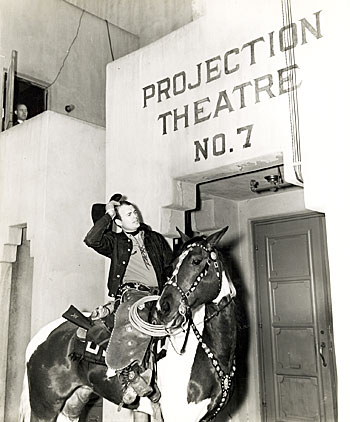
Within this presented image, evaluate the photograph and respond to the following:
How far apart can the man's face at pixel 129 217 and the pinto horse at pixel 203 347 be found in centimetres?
90

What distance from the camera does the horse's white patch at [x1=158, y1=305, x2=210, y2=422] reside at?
391 centimetres

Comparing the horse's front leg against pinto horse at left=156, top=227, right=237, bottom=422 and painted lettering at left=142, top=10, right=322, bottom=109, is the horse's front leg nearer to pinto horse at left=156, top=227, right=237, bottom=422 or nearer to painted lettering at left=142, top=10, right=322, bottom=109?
pinto horse at left=156, top=227, right=237, bottom=422

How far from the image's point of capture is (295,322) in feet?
21.9

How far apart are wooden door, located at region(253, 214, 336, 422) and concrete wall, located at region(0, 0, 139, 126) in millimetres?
3740

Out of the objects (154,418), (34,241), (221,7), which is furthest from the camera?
(34,241)

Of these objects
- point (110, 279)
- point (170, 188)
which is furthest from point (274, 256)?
point (110, 279)

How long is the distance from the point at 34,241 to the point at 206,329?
3.05 metres

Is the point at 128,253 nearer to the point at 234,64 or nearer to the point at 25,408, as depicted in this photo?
the point at 25,408

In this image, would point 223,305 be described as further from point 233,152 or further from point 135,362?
point 233,152

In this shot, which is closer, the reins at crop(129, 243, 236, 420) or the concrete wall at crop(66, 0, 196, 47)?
the reins at crop(129, 243, 236, 420)

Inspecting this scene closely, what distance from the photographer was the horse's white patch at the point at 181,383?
3.91 m

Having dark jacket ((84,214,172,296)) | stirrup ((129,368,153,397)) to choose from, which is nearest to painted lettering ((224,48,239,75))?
dark jacket ((84,214,172,296))

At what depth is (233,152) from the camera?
16.4 feet

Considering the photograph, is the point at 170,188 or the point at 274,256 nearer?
the point at 170,188
